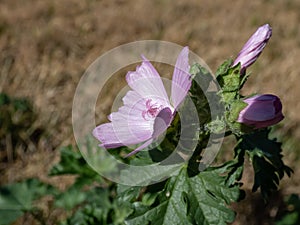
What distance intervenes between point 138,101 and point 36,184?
0.73 meters

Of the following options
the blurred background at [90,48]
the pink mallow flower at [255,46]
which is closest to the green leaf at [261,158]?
the pink mallow flower at [255,46]

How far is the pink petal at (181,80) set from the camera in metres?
1.01

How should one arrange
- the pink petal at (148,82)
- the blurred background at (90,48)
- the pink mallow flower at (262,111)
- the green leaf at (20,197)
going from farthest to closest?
the blurred background at (90,48) < the green leaf at (20,197) < the pink petal at (148,82) < the pink mallow flower at (262,111)

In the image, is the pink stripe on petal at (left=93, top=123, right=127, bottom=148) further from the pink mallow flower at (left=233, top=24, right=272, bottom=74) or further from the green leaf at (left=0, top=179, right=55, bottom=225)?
the green leaf at (left=0, top=179, right=55, bottom=225)

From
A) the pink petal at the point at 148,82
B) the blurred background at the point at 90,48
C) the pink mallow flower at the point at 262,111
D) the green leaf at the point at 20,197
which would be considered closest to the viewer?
the pink mallow flower at the point at 262,111

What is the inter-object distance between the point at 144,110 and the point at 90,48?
1469 mm

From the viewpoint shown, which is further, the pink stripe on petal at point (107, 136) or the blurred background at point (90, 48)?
A: the blurred background at point (90, 48)

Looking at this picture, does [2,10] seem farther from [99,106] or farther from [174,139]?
[174,139]

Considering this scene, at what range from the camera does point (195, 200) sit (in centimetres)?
120

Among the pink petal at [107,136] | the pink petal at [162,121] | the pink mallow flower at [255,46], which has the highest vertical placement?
the pink mallow flower at [255,46]

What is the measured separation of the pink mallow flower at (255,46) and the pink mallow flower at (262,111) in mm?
94

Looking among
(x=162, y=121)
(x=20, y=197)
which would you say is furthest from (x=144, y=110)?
(x=20, y=197)

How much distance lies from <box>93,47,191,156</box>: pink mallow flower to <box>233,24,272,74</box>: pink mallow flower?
13 cm

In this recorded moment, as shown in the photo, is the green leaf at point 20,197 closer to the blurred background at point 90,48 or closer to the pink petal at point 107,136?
the blurred background at point 90,48
